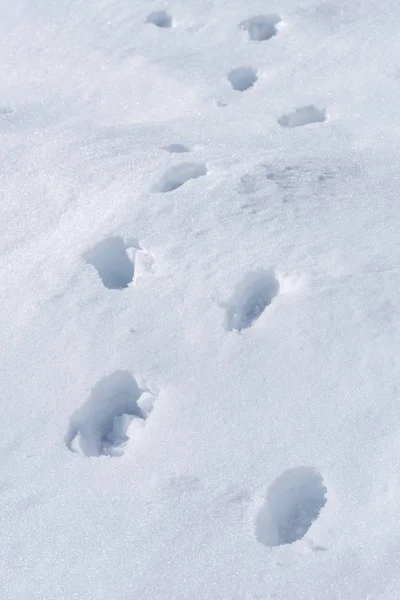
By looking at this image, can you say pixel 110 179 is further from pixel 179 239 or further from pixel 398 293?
pixel 398 293

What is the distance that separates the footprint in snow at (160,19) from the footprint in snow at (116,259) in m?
2.22

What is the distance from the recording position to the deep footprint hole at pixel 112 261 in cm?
381

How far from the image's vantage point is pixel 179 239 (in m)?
3.84

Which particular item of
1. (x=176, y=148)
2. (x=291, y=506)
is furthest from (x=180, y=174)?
(x=291, y=506)

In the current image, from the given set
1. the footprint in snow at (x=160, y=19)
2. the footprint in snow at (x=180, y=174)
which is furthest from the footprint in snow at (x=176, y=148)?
the footprint in snow at (x=160, y=19)

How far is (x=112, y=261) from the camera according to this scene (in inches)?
152

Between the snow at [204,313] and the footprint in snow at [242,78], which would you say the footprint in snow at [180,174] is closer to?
the snow at [204,313]

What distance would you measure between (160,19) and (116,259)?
7.77 feet

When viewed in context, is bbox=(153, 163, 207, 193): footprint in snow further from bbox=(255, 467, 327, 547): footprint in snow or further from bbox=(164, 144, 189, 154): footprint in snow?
bbox=(255, 467, 327, 547): footprint in snow

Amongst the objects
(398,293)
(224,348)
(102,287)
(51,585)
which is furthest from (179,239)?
(51,585)

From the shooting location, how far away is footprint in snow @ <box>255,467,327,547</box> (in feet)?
9.48

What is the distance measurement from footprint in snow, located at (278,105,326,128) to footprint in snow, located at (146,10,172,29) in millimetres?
1371

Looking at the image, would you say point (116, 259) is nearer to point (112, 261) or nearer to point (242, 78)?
point (112, 261)

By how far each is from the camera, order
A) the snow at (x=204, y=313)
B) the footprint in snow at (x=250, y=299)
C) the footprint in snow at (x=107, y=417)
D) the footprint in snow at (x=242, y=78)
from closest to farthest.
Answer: the snow at (x=204, y=313) → the footprint in snow at (x=107, y=417) → the footprint in snow at (x=250, y=299) → the footprint in snow at (x=242, y=78)
